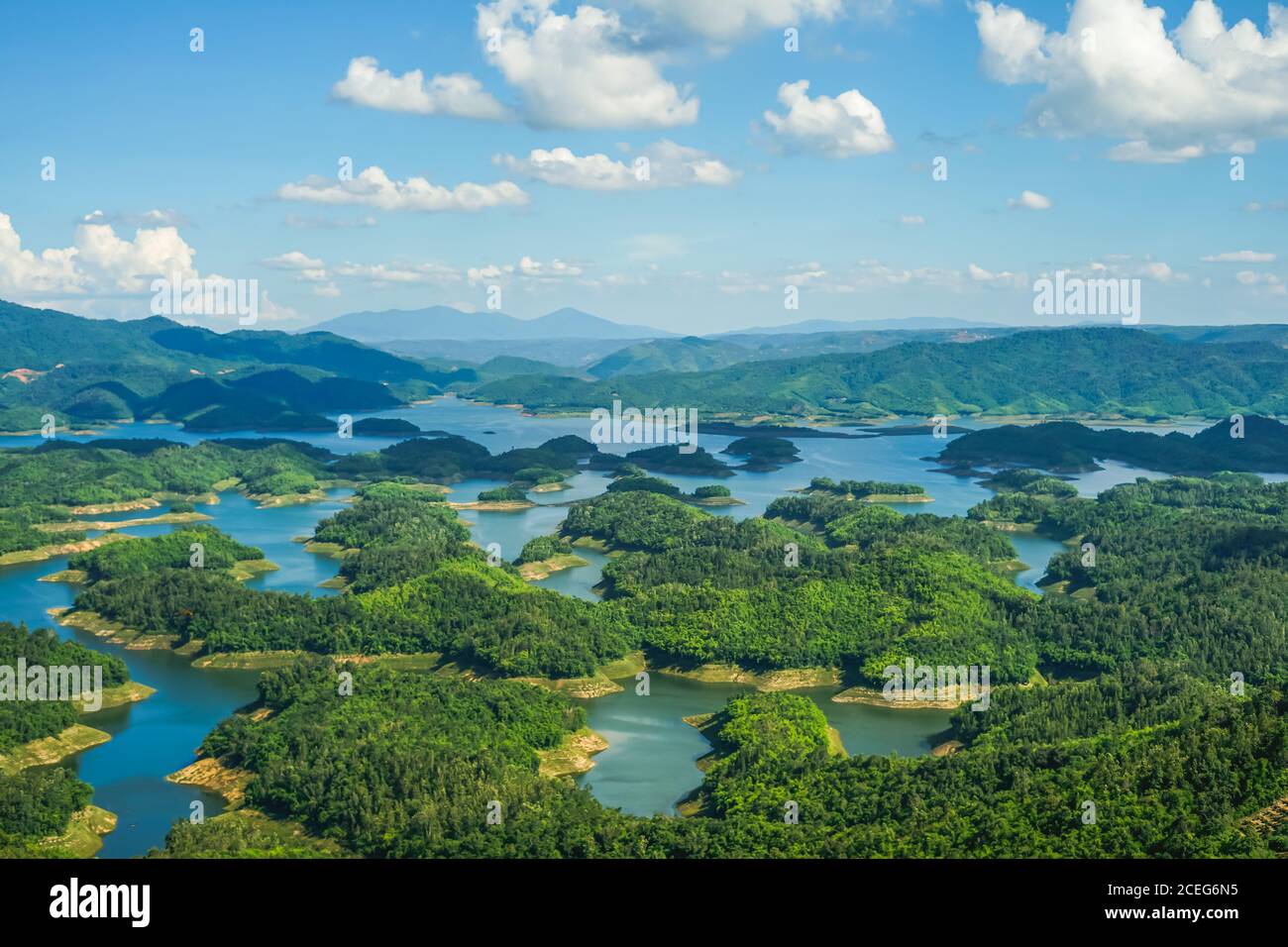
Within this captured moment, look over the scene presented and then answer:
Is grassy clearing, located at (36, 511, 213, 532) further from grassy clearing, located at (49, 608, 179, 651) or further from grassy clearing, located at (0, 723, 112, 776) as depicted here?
grassy clearing, located at (0, 723, 112, 776)

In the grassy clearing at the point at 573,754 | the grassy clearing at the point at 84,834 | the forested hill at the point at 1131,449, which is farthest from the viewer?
the forested hill at the point at 1131,449

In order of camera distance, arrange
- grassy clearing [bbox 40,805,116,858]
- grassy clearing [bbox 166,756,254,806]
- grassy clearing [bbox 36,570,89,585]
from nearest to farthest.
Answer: grassy clearing [bbox 40,805,116,858]
grassy clearing [bbox 166,756,254,806]
grassy clearing [bbox 36,570,89,585]

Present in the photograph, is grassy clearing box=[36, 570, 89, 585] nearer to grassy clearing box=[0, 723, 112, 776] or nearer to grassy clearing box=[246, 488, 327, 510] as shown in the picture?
grassy clearing box=[0, 723, 112, 776]

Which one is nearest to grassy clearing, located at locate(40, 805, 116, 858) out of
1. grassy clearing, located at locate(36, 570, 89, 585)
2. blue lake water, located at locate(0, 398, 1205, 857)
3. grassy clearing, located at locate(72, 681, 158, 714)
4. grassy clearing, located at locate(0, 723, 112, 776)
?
blue lake water, located at locate(0, 398, 1205, 857)

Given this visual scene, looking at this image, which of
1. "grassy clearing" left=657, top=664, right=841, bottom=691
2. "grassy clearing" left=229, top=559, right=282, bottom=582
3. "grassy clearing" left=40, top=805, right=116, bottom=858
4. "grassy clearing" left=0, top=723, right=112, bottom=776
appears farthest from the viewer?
"grassy clearing" left=229, top=559, right=282, bottom=582

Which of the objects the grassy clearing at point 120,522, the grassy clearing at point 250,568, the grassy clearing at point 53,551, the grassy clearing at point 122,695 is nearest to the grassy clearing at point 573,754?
the grassy clearing at point 122,695

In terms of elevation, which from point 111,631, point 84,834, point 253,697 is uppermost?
point 111,631

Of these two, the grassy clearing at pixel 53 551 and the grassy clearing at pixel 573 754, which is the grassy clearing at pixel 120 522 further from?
the grassy clearing at pixel 573 754

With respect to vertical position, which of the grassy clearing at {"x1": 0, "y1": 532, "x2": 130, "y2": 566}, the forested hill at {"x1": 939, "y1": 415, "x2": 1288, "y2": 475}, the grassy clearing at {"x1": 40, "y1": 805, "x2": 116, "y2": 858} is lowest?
the grassy clearing at {"x1": 40, "y1": 805, "x2": 116, "y2": 858}

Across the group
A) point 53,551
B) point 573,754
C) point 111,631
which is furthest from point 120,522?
point 573,754

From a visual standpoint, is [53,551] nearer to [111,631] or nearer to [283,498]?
[283,498]

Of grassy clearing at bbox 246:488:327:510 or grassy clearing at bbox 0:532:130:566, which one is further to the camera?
grassy clearing at bbox 246:488:327:510

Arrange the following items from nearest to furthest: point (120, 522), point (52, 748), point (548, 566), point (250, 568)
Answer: point (52, 748)
point (250, 568)
point (548, 566)
point (120, 522)

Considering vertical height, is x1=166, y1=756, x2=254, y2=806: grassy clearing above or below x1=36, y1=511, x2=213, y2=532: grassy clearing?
below
